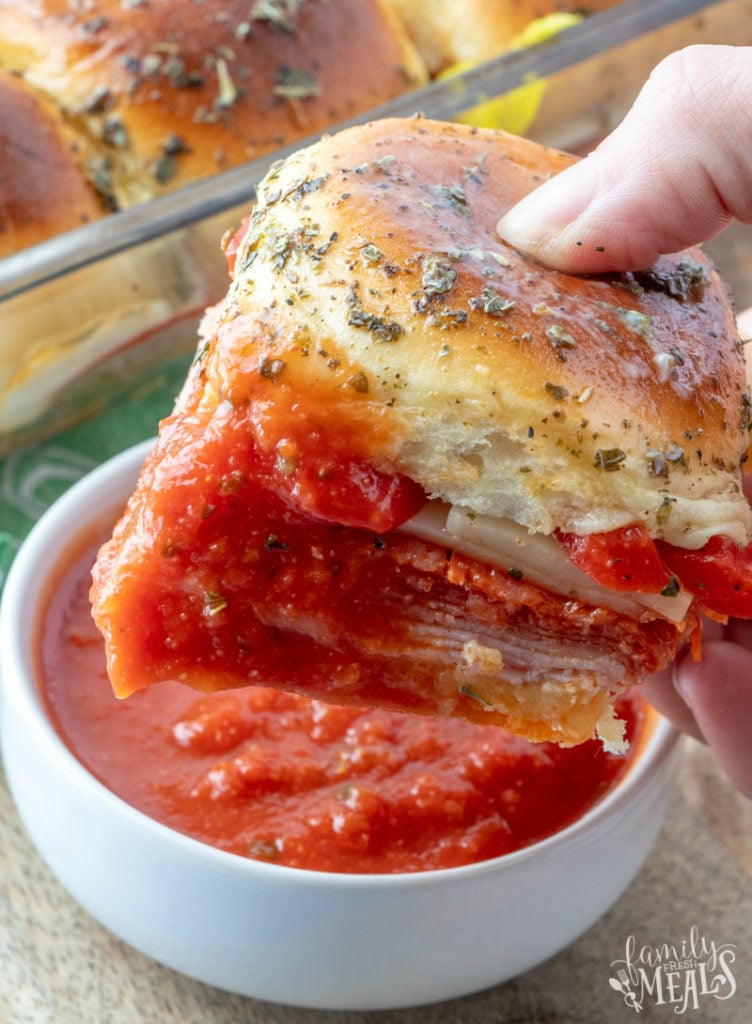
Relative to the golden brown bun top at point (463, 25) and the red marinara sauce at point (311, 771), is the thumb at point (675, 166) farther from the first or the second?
the golden brown bun top at point (463, 25)

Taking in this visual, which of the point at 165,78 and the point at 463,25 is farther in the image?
the point at 463,25

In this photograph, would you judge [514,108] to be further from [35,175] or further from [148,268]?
[35,175]

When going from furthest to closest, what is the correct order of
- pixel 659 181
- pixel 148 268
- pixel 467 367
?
pixel 148 268 → pixel 659 181 → pixel 467 367

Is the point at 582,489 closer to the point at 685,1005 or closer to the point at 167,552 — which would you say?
the point at 167,552

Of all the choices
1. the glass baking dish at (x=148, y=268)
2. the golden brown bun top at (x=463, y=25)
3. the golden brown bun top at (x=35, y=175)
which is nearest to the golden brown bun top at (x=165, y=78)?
the golden brown bun top at (x=35, y=175)

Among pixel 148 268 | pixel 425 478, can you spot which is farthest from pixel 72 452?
pixel 425 478

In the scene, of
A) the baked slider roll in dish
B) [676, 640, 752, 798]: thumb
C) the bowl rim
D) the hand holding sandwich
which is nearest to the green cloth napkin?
the bowl rim
